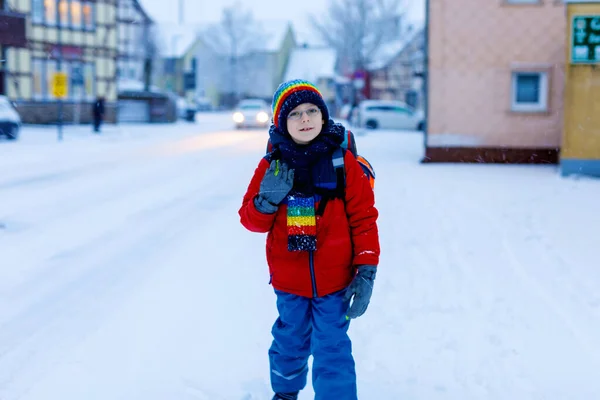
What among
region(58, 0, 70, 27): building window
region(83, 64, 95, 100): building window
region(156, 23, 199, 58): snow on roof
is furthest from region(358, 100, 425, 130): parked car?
region(156, 23, 199, 58): snow on roof

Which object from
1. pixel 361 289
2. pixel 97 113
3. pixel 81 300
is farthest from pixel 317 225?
pixel 97 113

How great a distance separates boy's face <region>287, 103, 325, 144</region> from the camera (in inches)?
118

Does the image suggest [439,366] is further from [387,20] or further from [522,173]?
[387,20]

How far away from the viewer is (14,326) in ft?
15.3

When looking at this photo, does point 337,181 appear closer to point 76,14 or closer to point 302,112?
point 302,112

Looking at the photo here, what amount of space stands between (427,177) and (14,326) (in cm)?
941

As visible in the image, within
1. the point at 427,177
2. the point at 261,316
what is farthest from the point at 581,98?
the point at 261,316

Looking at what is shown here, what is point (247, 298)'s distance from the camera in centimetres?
525

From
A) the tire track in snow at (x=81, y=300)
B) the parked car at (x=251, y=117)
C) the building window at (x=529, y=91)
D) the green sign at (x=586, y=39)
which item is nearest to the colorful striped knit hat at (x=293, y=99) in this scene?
the tire track in snow at (x=81, y=300)

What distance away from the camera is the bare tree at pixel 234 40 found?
76.3 m

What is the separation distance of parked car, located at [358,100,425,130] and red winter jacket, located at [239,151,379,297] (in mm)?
31511

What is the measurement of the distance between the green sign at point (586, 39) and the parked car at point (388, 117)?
21.5 meters

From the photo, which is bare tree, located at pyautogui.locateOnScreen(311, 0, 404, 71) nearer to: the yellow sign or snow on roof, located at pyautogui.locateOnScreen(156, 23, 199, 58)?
the yellow sign

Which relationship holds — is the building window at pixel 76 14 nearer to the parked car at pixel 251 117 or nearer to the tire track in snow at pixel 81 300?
the parked car at pixel 251 117
